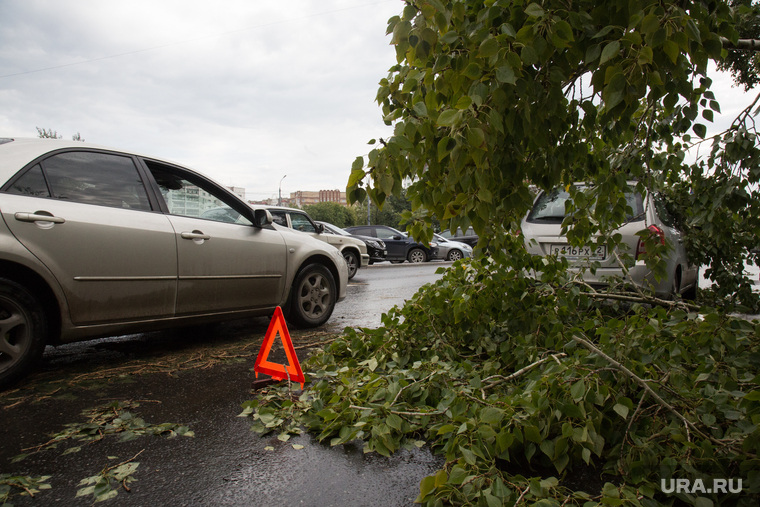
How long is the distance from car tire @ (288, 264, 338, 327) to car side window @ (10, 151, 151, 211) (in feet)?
5.59

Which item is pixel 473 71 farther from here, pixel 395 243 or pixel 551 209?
pixel 395 243

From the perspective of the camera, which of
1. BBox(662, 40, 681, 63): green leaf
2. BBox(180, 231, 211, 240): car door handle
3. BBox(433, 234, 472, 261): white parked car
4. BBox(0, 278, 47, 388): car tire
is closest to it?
BBox(662, 40, 681, 63): green leaf

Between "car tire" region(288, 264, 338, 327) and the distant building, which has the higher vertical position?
the distant building

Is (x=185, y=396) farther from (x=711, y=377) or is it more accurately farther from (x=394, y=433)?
(x=711, y=377)

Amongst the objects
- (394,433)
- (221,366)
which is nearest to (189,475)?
(394,433)

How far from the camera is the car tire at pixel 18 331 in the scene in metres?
2.99

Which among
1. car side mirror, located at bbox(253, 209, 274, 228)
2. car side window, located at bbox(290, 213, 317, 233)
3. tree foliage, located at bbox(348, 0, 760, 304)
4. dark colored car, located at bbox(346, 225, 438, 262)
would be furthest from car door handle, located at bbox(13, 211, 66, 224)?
dark colored car, located at bbox(346, 225, 438, 262)

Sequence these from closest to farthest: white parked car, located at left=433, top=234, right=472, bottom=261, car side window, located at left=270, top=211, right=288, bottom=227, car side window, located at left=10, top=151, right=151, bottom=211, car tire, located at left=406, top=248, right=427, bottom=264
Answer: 1. car side window, located at left=10, top=151, right=151, bottom=211
2. car side window, located at left=270, top=211, right=288, bottom=227
3. car tire, located at left=406, top=248, right=427, bottom=264
4. white parked car, located at left=433, top=234, right=472, bottom=261

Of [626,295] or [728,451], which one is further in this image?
[626,295]

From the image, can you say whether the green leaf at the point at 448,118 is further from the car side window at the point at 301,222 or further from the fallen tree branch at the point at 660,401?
the car side window at the point at 301,222

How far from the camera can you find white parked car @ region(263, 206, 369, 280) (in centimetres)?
1141

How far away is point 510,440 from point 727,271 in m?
5.66

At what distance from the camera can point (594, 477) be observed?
2092 millimetres

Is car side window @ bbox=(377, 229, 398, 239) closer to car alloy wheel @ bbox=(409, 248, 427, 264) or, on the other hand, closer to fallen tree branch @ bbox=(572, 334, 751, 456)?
car alloy wheel @ bbox=(409, 248, 427, 264)
